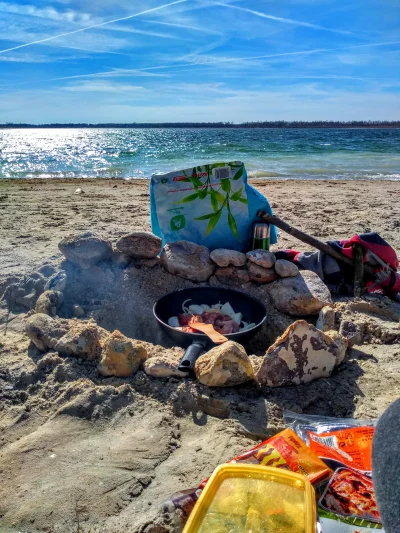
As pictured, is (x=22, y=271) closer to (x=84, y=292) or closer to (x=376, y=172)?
(x=84, y=292)

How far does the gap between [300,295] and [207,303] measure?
26.9 inches

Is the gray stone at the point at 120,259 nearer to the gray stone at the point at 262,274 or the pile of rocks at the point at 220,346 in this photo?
the pile of rocks at the point at 220,346

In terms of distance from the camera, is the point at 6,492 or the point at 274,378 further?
the point at 274,378

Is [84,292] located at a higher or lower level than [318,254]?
lower

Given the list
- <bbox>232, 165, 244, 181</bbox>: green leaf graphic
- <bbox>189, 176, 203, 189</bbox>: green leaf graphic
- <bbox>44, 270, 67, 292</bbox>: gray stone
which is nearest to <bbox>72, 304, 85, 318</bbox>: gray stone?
<bbox>44, 270, 67, 292</bbox>: gray stone

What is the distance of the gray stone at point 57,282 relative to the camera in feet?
11.4

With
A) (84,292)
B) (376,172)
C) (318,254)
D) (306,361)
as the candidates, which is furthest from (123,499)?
(376,172)

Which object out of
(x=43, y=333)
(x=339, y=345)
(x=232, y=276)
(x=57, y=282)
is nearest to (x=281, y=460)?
(x=339, y=345)

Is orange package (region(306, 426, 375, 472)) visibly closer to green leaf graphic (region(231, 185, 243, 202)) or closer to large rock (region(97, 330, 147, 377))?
large rock (region(97, 330, 147, 377))

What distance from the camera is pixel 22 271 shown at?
4.00m

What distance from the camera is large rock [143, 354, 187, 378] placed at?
253cm

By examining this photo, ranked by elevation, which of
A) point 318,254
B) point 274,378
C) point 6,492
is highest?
point 318,254

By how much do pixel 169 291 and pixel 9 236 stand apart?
102 inches

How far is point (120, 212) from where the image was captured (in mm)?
6906
